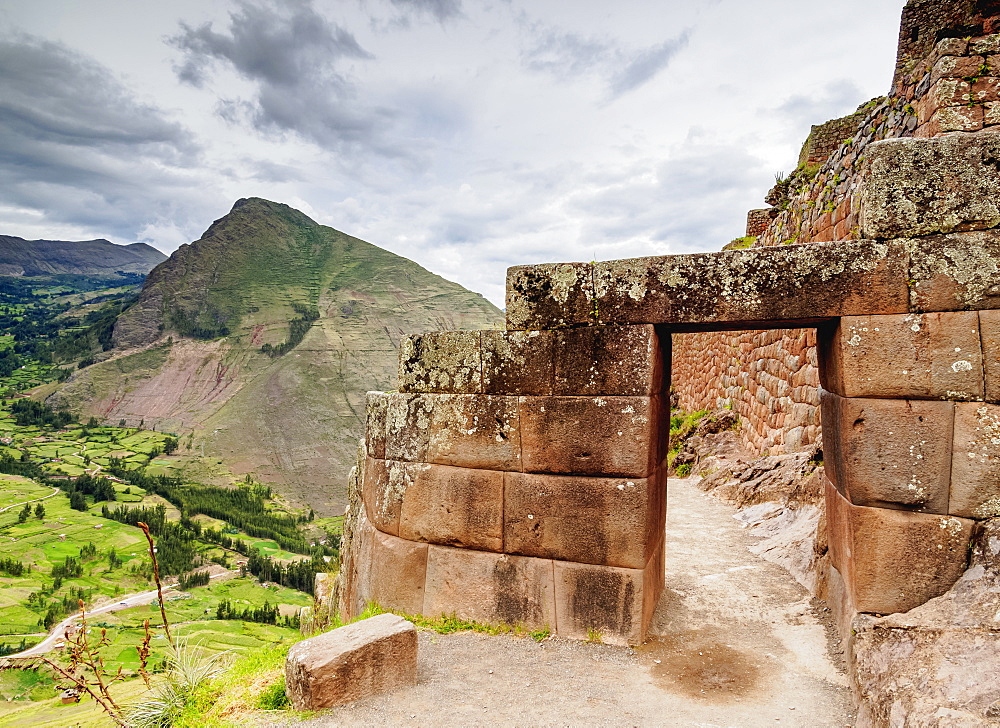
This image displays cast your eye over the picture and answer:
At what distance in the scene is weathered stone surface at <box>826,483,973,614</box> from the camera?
149 inches

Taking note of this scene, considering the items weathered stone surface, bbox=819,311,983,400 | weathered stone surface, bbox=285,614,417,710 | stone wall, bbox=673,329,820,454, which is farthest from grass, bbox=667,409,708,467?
weathered stone surface, bbox=285,614,417,710

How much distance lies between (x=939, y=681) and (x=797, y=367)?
7776 millimetres

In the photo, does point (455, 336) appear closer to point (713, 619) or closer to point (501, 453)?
point (501, 453)

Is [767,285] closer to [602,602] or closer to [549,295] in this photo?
[549,295]

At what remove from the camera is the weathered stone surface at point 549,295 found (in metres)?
4.76

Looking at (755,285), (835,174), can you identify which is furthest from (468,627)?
(835,174)

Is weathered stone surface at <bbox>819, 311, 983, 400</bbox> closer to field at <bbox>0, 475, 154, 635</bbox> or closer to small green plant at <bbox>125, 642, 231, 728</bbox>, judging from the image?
small green plant at <bbox>125, 642, 231, 728</bbox>

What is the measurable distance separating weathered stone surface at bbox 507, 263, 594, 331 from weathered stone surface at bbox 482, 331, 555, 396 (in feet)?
0.34

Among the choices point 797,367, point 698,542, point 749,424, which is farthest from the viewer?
point 749,424

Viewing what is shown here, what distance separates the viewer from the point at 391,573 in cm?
526

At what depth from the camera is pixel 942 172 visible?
3.97 metres

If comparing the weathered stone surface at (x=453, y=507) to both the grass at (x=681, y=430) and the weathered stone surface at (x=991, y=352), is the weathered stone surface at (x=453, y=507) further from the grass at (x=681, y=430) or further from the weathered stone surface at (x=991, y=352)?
the grass at (x=681, y=430)

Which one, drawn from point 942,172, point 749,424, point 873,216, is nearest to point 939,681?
point 873,216

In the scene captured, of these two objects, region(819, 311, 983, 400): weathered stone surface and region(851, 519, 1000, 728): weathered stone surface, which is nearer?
region(851, 519, 1000, 728): weathered stone surface
